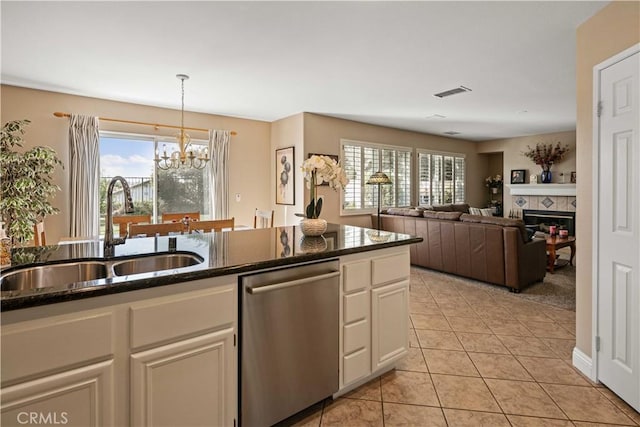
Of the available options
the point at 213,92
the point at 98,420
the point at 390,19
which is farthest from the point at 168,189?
the point at 98,420

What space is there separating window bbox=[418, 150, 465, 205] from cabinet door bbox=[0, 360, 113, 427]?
7138mm

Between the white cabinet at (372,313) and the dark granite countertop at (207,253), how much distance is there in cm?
11

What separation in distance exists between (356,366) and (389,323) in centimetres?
36

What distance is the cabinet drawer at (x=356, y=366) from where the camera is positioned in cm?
200

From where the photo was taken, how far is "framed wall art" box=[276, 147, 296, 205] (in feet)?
19.0

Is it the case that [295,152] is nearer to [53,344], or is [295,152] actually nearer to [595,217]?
[595,217]

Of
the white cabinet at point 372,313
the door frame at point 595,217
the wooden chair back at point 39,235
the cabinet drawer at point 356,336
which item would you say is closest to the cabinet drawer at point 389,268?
the white cabinet at point 372,313

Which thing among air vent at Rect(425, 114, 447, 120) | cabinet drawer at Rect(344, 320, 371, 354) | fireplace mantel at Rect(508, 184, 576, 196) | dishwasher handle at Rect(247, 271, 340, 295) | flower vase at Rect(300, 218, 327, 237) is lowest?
cabinet drawer at Rect(344, 320, 371, 354)

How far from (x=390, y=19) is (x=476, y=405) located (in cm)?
273

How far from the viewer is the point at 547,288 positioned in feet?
13.9

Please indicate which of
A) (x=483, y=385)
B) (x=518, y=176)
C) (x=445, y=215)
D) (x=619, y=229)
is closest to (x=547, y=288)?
(x=445, y=215)

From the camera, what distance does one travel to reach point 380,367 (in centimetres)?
218

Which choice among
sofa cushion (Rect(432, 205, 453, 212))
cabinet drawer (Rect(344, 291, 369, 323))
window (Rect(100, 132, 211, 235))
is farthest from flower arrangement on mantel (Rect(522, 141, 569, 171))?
cabinet drawer (Rect(344, 291, 369, 323))

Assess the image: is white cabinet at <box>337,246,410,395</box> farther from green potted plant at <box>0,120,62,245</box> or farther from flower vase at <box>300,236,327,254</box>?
green potted plant at <box>0,120,62,245</box>
